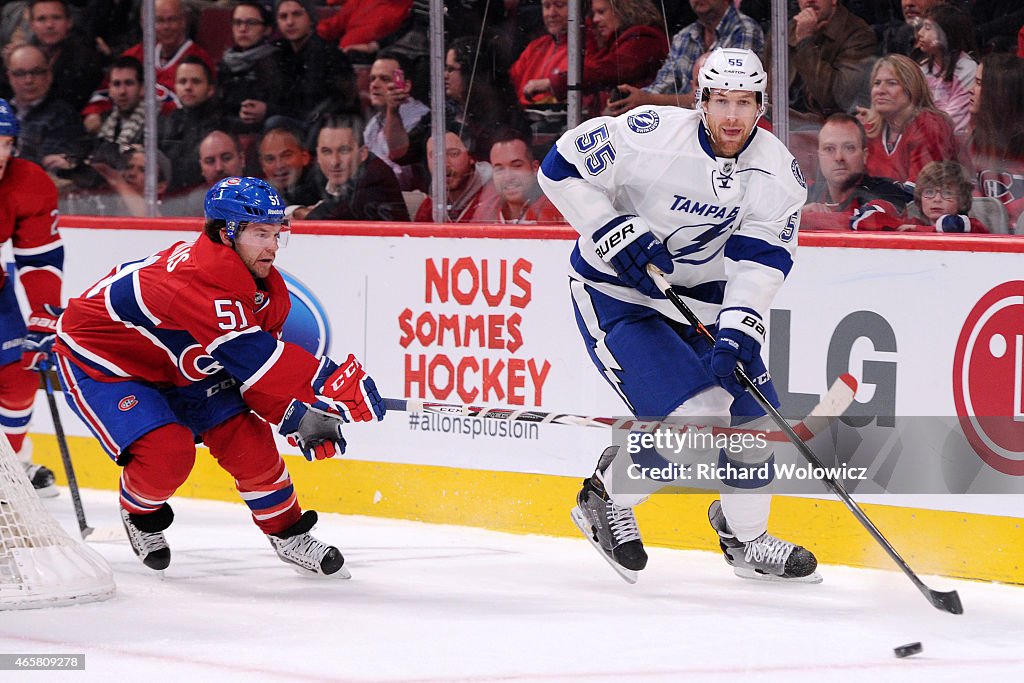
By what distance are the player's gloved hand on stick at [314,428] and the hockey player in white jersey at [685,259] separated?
71 centimetres

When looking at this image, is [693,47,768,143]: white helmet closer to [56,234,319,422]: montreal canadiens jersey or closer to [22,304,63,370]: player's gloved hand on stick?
[56,234,319,422]: montreal canadiens jersey

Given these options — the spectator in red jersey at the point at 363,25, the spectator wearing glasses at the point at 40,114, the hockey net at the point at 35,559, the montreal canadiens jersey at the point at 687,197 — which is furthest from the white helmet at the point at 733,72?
the spectator wearing glasses at the point at 40,114

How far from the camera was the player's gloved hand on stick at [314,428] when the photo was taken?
371cm

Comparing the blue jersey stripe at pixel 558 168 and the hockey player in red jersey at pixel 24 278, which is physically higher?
the blue jersey stripe at pixel 558 168

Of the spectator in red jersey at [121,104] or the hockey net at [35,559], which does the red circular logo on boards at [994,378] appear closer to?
the hockey net at [35,559]

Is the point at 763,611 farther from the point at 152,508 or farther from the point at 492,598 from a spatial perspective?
the point at 152,508

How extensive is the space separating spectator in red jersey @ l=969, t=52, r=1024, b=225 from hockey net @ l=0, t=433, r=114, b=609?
96.9 inches

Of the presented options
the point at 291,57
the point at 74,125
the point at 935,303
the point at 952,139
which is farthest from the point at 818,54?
the point at 74,125

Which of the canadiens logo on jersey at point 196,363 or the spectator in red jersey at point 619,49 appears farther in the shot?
the spectator in red jersey at point 619,49

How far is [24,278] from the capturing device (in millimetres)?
4840

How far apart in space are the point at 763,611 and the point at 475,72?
7.06ft

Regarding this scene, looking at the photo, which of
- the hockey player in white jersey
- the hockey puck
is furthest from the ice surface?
the hockey player in white jersey

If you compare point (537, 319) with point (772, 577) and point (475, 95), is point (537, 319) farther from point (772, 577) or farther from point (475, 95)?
point (772, 577)

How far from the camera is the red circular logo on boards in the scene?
3.83m
